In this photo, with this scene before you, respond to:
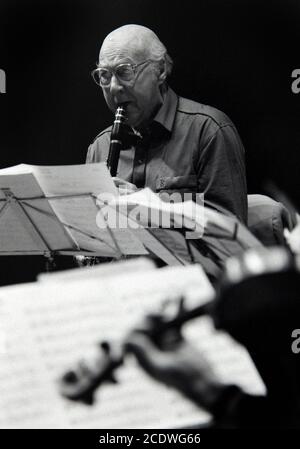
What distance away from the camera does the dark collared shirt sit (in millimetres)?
2635

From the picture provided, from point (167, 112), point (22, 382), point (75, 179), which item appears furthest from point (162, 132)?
point (22, 382)

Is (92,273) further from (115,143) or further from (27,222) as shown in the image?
(115,143)

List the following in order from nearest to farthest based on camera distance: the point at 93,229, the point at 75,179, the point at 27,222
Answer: the point at 75,179, the point at 93,229, the point at 27,222

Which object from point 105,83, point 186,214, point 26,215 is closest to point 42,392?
point 186,214

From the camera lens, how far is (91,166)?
1.85 m

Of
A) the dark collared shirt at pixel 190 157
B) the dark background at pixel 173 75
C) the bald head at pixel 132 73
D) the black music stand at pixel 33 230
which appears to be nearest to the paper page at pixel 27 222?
the black music stand at pixel 33 230

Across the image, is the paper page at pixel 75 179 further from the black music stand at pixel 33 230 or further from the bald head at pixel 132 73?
the bald head at pixel 132 73

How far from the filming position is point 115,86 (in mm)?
2752

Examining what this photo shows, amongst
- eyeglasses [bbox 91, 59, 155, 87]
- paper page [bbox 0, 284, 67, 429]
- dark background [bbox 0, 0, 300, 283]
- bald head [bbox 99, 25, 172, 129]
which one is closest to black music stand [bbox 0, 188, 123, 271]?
bald head [bbox 99, 25, 172, 129]

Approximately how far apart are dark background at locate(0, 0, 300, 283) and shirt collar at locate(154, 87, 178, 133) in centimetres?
56

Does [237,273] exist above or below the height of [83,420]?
above

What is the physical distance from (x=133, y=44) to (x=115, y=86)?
20 cm

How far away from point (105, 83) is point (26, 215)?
0.82m
